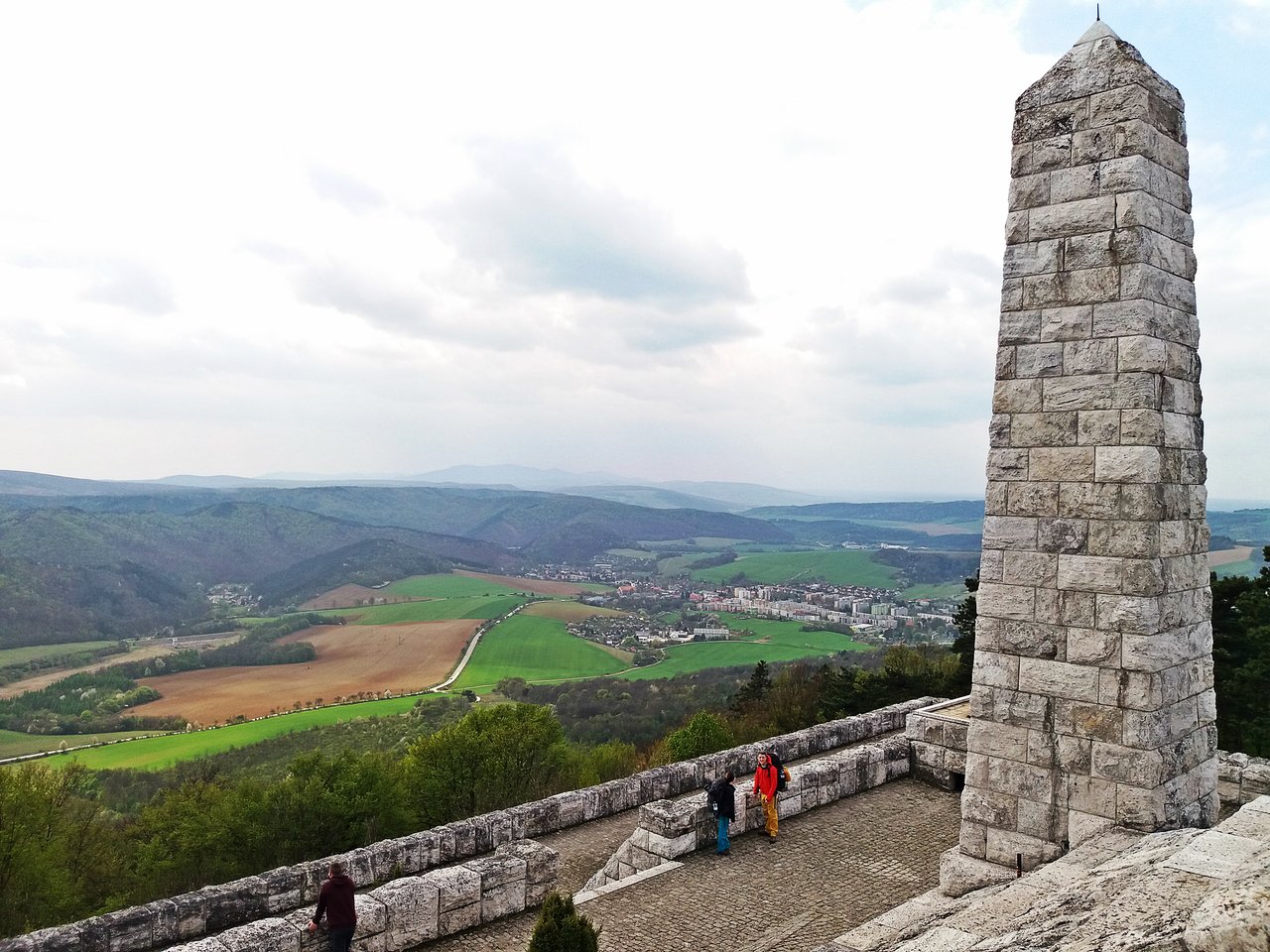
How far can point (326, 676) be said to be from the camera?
58062 mm

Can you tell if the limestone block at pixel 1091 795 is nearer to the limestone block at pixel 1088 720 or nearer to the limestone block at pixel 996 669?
the limestone block at pixel 1088 720

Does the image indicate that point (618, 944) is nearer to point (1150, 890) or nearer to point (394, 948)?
point (394, 948)

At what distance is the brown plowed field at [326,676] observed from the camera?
52906 millimetres

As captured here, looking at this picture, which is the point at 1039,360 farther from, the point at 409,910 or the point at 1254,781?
the point at 409,910

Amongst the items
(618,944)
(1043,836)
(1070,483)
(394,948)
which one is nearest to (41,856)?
(394,948)

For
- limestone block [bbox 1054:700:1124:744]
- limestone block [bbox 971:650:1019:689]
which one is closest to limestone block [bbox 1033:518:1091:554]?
limestone block [bbox 971:650:1019:689]

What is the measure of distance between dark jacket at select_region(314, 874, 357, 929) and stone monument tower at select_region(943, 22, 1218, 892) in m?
5.56

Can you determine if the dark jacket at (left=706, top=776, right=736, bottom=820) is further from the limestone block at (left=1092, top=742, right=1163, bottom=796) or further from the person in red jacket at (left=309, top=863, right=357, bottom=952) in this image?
the limestone block at (left=1092, top=742, right=1163, bottom=796)

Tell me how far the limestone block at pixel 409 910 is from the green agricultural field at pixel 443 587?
8471 centimetres

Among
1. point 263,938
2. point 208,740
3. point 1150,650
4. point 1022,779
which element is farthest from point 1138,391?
point 208,740

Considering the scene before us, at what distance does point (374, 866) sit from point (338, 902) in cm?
287

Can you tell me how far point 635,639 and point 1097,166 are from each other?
68.3 m

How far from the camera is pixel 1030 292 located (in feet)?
23.9

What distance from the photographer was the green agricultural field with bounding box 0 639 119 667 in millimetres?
66000
